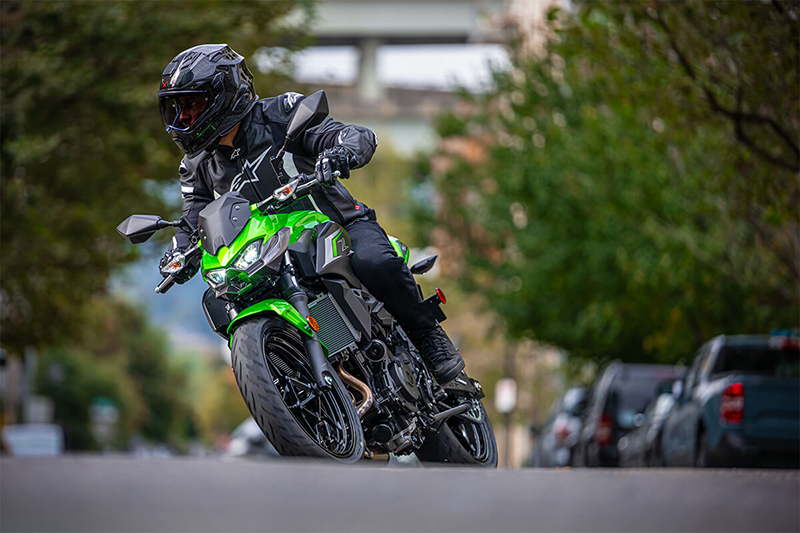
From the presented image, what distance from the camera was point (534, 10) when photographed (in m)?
50.9

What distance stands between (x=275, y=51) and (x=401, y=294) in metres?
15.5

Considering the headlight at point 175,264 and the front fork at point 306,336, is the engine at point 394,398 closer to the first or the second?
the front fork at point 306,336

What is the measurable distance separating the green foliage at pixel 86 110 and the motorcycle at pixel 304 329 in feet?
42.0

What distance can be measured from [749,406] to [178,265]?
855cm

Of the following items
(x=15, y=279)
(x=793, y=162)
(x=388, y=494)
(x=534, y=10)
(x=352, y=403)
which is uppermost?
(x=388, y=494)

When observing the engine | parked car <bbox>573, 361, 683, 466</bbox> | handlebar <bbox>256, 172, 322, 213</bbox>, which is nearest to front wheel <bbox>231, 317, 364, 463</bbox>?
the engine

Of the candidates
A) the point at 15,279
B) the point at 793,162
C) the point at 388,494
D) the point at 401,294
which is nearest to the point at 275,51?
the point at 15,279

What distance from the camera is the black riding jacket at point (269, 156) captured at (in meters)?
6.45

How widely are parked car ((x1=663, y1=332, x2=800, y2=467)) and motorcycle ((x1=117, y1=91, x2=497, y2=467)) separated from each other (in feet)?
25.1

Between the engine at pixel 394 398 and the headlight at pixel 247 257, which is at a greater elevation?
the headlight at pixel 247 257

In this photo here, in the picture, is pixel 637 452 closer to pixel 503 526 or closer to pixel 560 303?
pixel 560 303

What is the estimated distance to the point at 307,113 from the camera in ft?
19.2

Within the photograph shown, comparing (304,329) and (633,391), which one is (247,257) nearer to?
(304,329)

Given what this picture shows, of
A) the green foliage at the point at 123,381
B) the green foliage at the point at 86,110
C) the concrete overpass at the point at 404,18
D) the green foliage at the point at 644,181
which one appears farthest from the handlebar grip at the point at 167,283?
the concrete overpass at the point at 404,18
